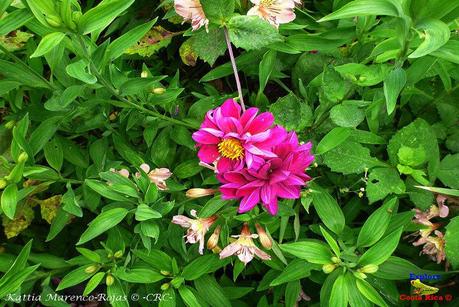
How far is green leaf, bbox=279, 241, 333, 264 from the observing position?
3.39ft

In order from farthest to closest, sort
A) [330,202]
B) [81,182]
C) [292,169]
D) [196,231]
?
[81,182], [330,202], [196,231], [292,169]

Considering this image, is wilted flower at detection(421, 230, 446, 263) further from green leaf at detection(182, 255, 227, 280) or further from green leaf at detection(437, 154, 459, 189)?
green leaf at detection(182, 255, 227, 280)

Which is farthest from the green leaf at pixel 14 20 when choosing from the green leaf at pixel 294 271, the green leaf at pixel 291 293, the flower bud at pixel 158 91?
the green leaf at pixel 291 293

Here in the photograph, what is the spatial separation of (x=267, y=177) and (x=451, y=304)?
0.72 metres

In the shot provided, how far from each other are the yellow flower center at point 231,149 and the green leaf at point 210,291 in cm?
45

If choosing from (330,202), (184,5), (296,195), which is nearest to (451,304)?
(330,202)

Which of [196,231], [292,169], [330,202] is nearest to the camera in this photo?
[292,169]

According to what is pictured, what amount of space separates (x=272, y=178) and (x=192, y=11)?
15.8 inches

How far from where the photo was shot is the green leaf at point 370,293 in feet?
3.34

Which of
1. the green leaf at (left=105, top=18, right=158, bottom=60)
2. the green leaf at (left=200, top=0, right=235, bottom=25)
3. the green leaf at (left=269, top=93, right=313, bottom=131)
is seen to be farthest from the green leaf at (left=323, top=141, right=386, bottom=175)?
the green leaf at (left=105, top=18, right=158, bottom=60)

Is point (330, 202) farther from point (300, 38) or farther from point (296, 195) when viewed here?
point (300, 38)

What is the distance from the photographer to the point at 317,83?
1245 mm

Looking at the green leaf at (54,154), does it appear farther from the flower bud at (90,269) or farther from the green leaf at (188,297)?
the green leaf at (188,297)

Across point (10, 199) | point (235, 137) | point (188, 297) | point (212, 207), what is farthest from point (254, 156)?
point (10, 199)
